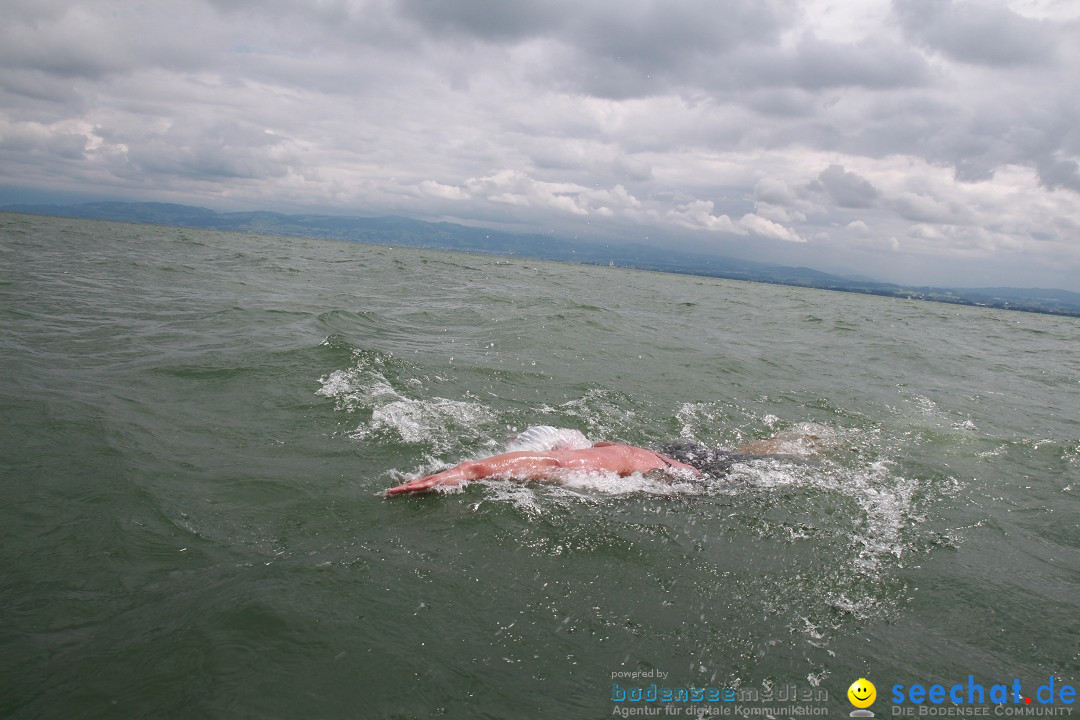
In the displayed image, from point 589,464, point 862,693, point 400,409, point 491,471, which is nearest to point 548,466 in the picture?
point 589,464

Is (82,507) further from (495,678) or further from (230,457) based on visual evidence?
(495,678)

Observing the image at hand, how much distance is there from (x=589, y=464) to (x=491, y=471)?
115 cm

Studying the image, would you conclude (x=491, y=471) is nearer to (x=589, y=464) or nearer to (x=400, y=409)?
(x=589, y=464)

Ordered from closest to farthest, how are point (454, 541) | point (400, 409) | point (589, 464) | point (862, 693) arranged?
point (862, 693) → point (454, 541) → point (589, 464) → point (400, 409)

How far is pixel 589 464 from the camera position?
6168 mm

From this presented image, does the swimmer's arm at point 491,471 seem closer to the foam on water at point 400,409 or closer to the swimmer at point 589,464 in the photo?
the swimmer at point 589,464

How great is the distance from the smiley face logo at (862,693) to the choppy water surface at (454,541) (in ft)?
0.23

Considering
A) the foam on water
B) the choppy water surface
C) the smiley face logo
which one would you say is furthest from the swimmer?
the smiley face logo

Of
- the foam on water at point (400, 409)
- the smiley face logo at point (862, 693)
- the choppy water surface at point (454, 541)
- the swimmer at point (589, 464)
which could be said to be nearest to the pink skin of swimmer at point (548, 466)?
the swimmer at point (589, 464)

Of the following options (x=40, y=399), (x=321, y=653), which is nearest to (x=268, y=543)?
(x=321, y=653)

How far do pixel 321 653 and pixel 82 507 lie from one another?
288 centimetres

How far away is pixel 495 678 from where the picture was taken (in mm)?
3188

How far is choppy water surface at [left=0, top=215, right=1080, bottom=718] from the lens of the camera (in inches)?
125

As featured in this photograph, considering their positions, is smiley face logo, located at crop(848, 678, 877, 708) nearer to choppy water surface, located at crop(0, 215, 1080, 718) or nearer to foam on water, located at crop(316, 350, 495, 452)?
choppy water surface, located at crop(0, 215, 1080, 718)
